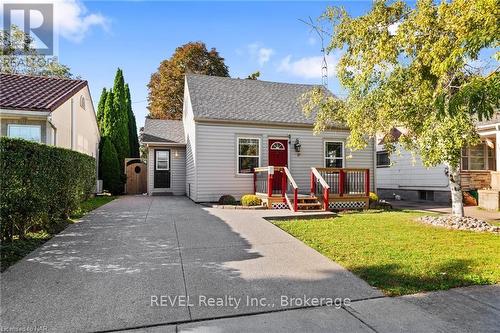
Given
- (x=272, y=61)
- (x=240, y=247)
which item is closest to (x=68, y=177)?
(x=240, y=247)

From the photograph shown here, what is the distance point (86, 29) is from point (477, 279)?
12664mm

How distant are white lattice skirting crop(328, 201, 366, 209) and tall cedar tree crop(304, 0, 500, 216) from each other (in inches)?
106

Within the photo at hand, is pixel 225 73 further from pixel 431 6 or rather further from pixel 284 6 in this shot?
pixel 431 6

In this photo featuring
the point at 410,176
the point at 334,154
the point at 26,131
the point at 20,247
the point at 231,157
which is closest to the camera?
the point at 20,247

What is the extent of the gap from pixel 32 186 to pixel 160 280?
3.34 metres

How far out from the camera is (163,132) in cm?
1850

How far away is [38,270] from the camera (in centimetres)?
444

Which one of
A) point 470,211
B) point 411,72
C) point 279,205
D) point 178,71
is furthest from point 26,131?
point 178,71

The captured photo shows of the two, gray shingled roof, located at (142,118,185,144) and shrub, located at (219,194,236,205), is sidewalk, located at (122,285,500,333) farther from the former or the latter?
gray shingled roof, located at (142,118,185,144)

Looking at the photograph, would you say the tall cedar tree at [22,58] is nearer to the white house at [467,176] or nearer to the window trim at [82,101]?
the window trim at [82,101]

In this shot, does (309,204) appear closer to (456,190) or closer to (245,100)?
(456,190)

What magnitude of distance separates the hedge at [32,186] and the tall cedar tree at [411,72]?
780 centimetres

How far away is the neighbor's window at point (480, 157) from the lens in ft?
50.8

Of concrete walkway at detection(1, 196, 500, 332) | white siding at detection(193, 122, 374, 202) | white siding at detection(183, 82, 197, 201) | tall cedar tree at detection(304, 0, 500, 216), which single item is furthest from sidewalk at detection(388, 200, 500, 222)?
white siding at detection(183, 82, 197, 201)
